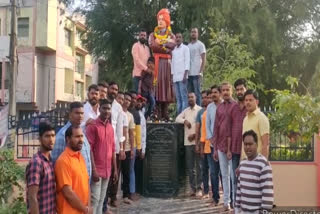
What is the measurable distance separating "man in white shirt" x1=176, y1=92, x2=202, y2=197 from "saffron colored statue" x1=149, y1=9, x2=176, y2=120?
1.46 meters

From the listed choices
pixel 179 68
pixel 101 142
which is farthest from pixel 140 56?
pixel 101 142

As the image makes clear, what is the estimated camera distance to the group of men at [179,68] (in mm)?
8516

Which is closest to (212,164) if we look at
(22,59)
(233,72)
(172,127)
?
(172,127)

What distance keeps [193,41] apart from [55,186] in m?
5.51

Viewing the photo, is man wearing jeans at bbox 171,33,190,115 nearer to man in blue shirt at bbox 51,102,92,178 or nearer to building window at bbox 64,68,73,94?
man in blue shirt at bbox 51,102,92,178

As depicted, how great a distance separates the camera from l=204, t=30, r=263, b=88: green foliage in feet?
45.3

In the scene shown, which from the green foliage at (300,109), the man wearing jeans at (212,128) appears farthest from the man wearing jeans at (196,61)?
the green foliage at (300,109)

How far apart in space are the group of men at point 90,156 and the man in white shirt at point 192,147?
0.74 meters

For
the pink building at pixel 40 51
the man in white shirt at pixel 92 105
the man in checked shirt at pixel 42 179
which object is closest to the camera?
the man in checked shirt at pixel 42 179

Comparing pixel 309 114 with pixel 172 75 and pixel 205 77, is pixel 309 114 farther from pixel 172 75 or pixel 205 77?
pixel 205 77

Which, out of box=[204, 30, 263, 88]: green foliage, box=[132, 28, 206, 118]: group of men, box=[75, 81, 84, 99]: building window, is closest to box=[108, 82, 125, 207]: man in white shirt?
box=[132, 28, 206, 118]: group of men

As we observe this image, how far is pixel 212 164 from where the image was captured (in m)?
7.04

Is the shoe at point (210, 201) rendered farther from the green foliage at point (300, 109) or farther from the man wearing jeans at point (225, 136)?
the green foliage at point (300, 109)

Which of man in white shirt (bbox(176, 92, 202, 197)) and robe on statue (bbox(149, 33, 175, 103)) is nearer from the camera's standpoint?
man in white shirt (bbox(176, 92, 202, 197))
